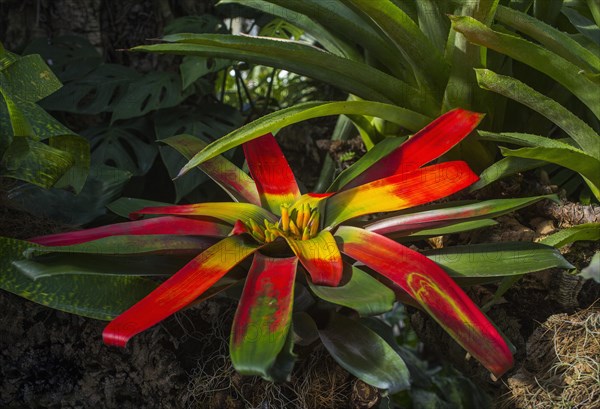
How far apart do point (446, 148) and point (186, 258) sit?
18.4 inches

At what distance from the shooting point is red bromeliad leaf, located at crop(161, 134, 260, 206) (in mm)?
1163

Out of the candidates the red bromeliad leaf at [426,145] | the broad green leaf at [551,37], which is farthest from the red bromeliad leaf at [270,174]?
the broad green leaf at [551,37]

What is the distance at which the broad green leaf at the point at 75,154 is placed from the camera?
112cm

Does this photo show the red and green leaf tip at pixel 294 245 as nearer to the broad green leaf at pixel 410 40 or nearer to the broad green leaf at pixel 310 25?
the broad green leaf at pixel 410 40

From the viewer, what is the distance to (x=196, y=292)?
2.96 ft

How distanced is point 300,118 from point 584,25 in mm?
587

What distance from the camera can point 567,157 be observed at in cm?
102

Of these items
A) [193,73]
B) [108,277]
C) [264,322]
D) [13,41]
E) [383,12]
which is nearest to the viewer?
[264,322]

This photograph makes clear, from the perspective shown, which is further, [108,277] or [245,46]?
[245,46]

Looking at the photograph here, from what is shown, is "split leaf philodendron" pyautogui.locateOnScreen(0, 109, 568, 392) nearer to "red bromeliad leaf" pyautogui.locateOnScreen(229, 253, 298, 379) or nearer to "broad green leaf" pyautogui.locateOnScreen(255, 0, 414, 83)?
"red bromeliad leaf" pyautogui.locateOnScreen(229, 253, 298, 379)

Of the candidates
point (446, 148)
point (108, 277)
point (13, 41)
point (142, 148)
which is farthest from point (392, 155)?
point (13, 41)

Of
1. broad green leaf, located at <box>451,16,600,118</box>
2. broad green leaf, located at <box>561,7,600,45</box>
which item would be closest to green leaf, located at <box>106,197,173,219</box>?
broad green leaf, located at <box>451,16,600,118</box>

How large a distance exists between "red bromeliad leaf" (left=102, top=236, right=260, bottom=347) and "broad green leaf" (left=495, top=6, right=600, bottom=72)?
59cm

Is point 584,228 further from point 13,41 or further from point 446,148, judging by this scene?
point 13,41
